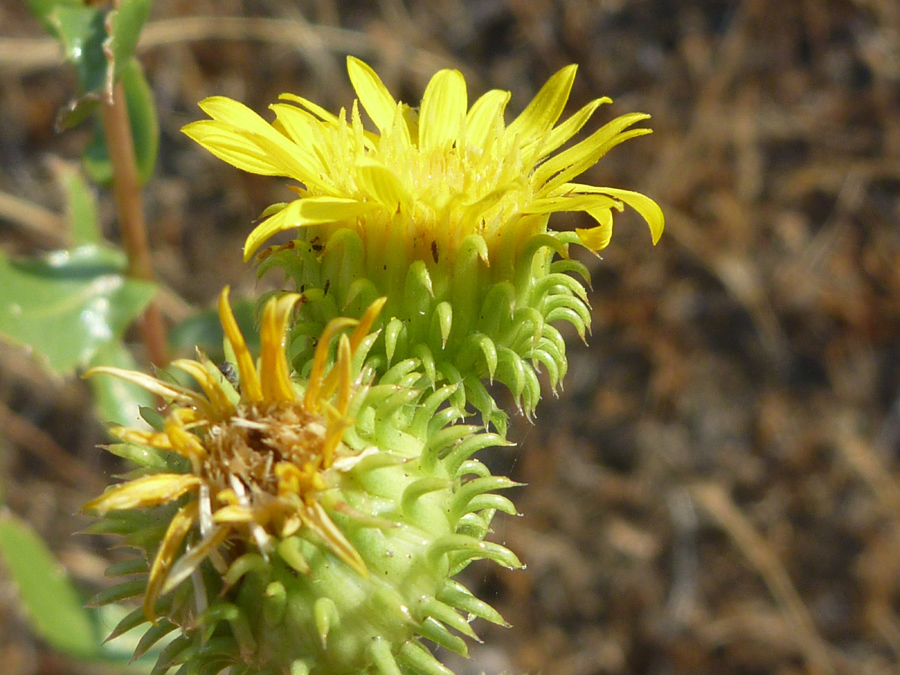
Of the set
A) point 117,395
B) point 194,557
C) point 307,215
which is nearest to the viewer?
point 194,557

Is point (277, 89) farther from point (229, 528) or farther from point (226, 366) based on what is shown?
point (229, 528)

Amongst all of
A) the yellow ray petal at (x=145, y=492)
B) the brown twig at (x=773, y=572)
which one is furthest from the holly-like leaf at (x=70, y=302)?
the brown twig at (x=773, y=572)

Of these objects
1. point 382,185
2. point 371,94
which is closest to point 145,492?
point 382,185

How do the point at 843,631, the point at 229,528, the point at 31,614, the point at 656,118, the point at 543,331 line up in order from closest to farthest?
1. the point at 229,528
2. the point at 543,331
3. the point at 31,614
4. the point at 843,631
5. the point at 656,118

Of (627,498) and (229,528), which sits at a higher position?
(229,528)

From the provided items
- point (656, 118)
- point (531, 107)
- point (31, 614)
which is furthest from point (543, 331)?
point (656, 118)

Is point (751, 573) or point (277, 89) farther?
point (277, 89)

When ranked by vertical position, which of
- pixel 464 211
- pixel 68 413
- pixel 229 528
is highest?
pixel 464 211

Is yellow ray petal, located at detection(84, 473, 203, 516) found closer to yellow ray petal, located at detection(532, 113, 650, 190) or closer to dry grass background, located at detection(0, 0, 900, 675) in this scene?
yellow ray petal, located at detection(532, 113, 650, 190)

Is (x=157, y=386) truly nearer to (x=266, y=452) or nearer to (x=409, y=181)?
(x=266, y=452)
